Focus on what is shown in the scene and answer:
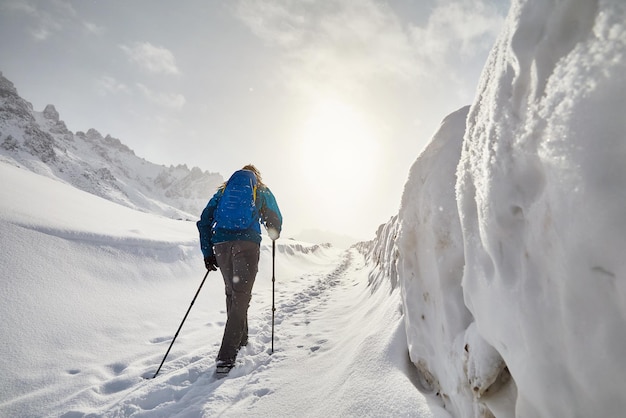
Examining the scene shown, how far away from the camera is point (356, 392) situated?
81.3 inches

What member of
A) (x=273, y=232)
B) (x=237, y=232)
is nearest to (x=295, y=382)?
(x=237, y=232)

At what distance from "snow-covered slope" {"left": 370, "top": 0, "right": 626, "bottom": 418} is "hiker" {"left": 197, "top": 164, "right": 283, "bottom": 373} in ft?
7.64

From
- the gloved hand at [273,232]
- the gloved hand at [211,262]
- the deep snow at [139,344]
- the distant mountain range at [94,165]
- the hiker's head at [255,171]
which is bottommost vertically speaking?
the deep snow at [139,344]

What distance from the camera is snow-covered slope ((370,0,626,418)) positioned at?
691 mm

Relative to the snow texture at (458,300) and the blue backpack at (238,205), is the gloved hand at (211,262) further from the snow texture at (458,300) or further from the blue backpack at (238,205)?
the snow texture at (458,300)

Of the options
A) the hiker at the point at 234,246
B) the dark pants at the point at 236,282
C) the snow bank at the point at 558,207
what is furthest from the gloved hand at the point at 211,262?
the snow bank at the point at 558,207

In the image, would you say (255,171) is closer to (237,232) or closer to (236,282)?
(237,232)

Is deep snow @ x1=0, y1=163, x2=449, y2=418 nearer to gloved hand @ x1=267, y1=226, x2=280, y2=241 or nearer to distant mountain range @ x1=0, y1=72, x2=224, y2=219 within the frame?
gloved hand @ x1=267, y1=226, x2=280, y2=241

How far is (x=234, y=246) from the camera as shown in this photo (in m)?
3.40

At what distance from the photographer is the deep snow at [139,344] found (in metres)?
2.23

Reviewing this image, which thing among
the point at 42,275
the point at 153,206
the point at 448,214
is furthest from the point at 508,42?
the point at 153,206

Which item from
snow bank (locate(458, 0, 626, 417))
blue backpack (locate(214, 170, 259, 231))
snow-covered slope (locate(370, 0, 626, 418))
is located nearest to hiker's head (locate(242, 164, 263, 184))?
blue backpack (locate(214, 170, 259, 231))

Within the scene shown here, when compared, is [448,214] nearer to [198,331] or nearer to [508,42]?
[508,42]

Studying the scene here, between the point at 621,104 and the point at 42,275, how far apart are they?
5.63 m
